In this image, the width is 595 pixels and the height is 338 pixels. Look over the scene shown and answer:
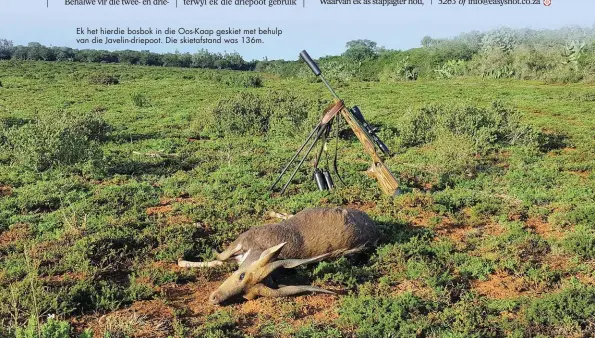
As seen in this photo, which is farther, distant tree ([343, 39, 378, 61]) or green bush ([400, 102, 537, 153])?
distant tree ([343, 39, 378, 61])

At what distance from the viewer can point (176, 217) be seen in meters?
8.20

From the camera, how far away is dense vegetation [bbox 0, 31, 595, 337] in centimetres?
524

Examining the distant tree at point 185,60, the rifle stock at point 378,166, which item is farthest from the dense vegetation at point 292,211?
the distant tree at point 185,60

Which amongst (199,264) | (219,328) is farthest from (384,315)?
(199,264)

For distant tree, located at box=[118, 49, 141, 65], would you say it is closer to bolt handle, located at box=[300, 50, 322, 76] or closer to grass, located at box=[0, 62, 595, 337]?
grass, located at box=[0, 62, 595, 337]

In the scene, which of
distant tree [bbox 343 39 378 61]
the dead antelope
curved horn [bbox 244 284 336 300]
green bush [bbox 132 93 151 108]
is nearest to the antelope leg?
the dead antelope

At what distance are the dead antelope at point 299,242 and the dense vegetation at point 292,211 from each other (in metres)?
0.17

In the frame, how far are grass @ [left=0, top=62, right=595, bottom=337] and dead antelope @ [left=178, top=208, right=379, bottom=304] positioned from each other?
0.59 feet

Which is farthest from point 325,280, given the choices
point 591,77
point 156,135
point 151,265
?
point 591,77

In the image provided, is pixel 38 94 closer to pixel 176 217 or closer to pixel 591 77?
pixel 176 217

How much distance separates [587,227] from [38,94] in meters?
25.6

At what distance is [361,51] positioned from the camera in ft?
237

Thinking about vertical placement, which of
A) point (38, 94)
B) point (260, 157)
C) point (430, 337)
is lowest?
point (430, 337)

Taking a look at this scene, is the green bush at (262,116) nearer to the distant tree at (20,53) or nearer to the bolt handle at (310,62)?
the bolt handle at (310,62)
